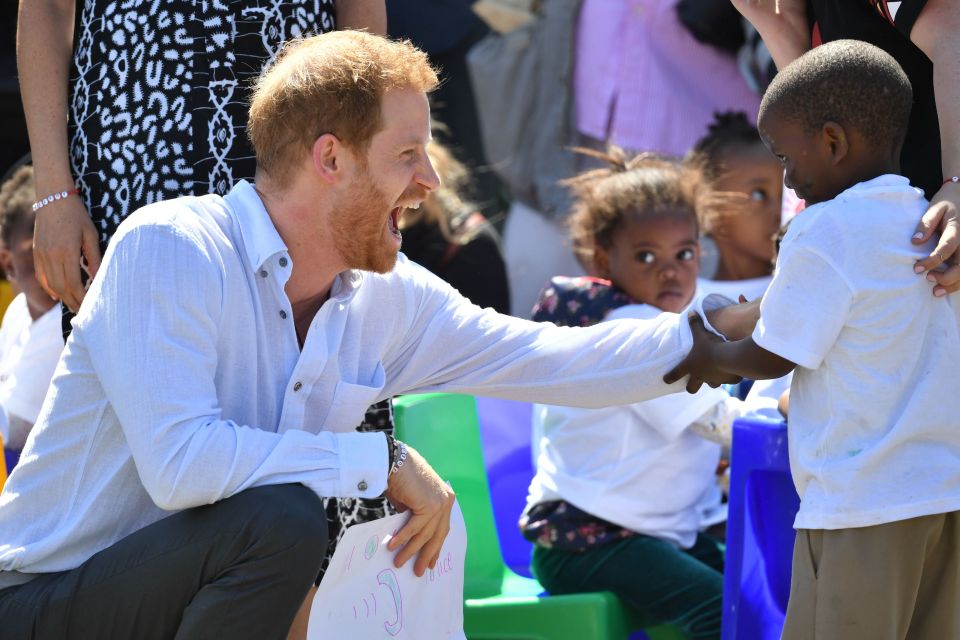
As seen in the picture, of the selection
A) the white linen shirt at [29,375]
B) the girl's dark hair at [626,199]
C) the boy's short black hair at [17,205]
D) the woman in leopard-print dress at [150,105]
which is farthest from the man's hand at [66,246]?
the boy's short black hair at [17,205]

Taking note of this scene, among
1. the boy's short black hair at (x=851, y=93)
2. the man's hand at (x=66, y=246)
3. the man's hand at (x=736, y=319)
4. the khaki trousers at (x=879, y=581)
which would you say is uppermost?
the boy's short black hair at (x=851, y=93)

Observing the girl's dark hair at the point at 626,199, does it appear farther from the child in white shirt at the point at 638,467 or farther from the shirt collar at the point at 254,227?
the shirt collar at the point at 254,227

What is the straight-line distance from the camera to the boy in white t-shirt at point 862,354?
1.92m

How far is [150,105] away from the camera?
229 cm

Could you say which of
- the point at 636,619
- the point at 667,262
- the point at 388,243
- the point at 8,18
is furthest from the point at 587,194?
the point at 8,18

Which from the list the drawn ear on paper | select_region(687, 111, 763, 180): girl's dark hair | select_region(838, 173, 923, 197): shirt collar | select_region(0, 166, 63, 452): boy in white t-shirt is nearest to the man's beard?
the drawn ear on paper

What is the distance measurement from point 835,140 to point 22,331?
2.72m

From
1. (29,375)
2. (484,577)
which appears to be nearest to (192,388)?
(484,577)

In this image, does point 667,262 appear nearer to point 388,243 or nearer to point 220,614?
point 388,243

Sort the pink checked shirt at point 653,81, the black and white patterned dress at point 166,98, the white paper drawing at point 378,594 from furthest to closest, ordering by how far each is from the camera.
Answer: the pink checked shirt at point 653,81
the black and white patterned dress at point 166,98
the white paper drawing at point 378,594

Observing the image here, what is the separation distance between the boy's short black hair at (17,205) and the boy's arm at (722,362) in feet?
8.58

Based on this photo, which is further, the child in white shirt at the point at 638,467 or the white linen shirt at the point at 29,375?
the white linen shirt at the point at 29,375

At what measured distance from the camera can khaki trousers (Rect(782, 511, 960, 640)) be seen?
193 cm

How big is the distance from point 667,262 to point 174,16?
59.3 inches
